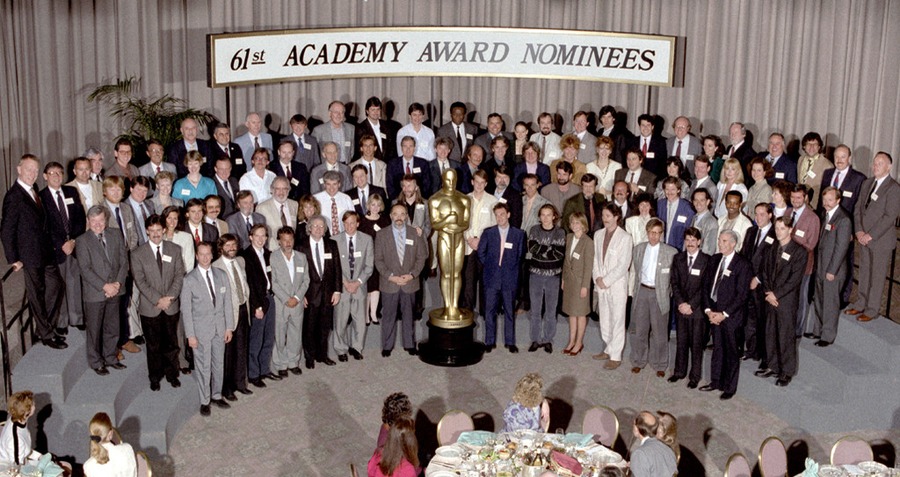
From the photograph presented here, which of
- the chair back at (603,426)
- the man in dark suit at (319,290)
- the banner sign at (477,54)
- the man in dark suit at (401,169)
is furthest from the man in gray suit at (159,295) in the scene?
the chair back at (603,426)

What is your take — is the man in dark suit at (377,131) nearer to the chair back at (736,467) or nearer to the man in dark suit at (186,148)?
the man in dark suit at (186,148)

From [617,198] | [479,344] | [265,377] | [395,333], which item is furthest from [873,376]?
[265,377]

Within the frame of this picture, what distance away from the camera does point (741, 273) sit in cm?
868

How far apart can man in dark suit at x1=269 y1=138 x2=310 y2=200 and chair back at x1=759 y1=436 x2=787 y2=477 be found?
511 centimetres

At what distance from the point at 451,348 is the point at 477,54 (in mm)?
3277

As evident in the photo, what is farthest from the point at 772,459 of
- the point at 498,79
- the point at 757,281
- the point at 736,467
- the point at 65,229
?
the point at 498,79

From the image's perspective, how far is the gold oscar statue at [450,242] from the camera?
931 centimetres

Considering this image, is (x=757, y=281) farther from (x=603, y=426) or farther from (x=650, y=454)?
(x=650, y=454)

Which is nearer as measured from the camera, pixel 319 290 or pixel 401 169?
pixel 319 290

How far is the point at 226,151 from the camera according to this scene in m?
10.2

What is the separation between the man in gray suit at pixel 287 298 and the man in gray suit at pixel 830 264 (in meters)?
4.45

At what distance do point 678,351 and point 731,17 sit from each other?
619 cm

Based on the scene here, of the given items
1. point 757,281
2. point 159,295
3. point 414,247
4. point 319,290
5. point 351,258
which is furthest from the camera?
point 414,247

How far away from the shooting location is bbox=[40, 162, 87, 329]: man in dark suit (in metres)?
8.23
